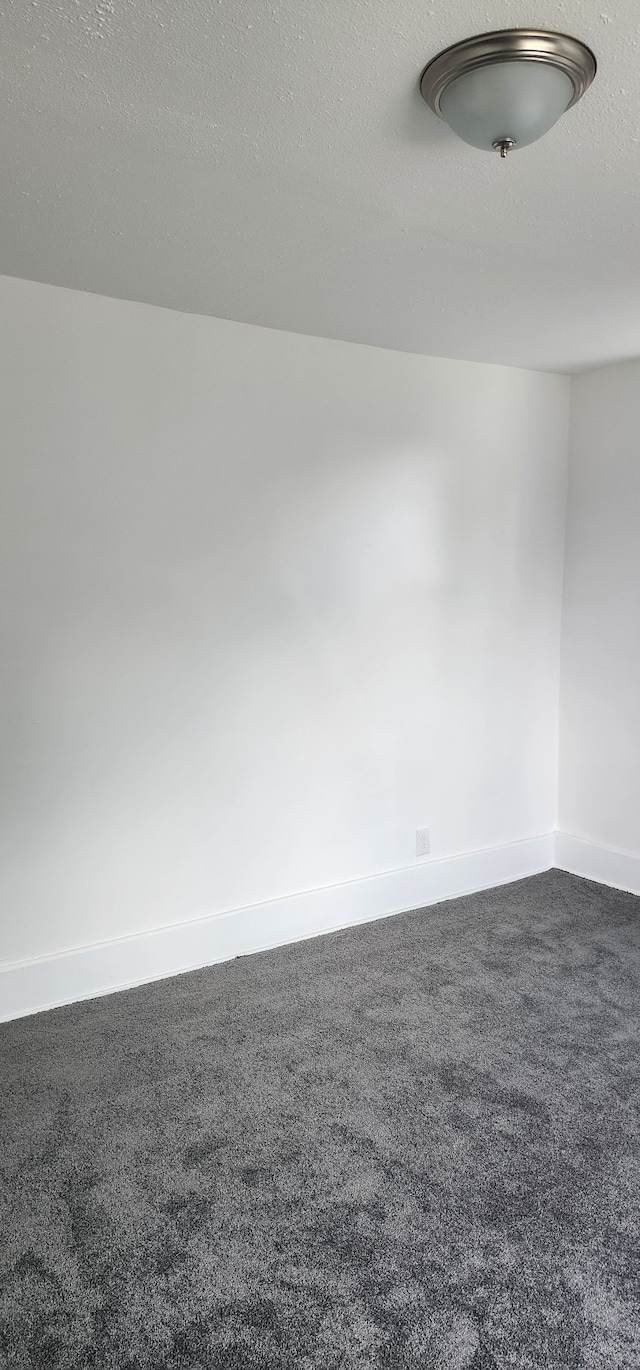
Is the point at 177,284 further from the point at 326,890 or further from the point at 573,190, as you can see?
the point at 326,890

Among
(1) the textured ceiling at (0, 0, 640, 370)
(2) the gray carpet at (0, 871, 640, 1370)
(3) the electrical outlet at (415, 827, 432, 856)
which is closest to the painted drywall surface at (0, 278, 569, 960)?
(3) the electrical outlet at (415, 827, 432, 856)

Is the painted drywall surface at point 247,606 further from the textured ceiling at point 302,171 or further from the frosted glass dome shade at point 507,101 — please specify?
the frosted glass dome shade at point 507,101

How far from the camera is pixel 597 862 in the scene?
4.24 m

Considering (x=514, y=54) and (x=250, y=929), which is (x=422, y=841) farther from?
(x=514, y=54)

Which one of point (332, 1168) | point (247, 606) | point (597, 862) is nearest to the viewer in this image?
point (332, 1168)

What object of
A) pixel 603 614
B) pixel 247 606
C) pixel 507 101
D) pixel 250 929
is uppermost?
pixel 507 101

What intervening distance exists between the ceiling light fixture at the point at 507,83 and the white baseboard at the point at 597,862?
10.4ft

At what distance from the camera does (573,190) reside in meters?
2.10

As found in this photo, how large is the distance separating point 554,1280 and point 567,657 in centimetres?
294

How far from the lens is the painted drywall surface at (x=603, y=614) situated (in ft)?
13.1

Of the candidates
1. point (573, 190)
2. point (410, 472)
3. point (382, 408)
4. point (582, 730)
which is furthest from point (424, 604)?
point (573, 190)

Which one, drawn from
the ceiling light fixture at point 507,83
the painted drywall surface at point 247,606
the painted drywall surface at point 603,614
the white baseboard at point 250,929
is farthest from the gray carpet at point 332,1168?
the ceiling light fixture at point 507,83

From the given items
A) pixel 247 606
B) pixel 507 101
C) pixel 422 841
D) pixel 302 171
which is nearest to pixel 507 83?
pixel 507 101

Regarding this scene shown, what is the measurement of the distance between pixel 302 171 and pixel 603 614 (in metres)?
2.67
